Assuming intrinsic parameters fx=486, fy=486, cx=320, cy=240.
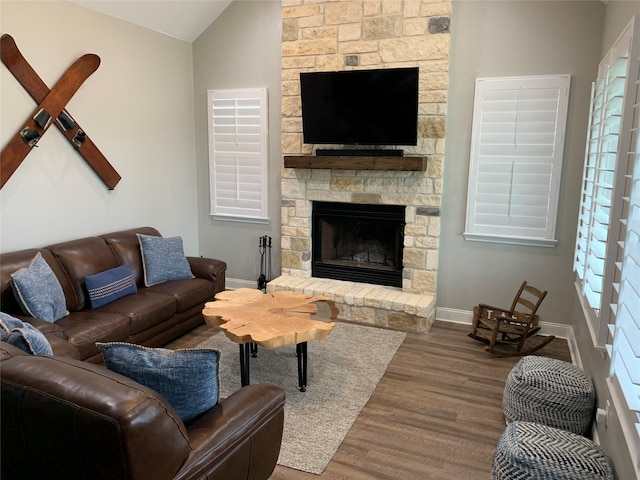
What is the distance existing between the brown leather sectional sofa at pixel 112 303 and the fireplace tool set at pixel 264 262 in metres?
0.76

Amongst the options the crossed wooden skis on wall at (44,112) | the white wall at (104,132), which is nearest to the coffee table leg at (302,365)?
the white wall at (104,132)

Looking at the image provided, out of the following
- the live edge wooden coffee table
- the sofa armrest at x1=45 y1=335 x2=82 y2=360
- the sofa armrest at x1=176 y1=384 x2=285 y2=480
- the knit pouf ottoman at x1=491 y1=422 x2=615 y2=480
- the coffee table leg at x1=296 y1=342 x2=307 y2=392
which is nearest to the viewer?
the sofa armrest at x1=176 y1=384 x2=285 y2=480

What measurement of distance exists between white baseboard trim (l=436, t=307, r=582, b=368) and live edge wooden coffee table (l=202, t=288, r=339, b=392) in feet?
5.04

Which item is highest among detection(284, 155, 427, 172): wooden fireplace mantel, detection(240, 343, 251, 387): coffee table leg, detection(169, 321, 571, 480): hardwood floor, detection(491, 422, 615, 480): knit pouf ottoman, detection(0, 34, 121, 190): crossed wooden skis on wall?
detection(0, 34, 121, 190): crossed wooden skis on wall

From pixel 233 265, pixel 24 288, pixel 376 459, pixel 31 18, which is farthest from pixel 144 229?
pixel 376 459

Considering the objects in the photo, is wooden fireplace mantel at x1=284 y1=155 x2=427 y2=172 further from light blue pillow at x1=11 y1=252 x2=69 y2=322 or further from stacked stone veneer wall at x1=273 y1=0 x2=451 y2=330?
light blue pillow at x1=11 y1=252 x2=69 y2=322

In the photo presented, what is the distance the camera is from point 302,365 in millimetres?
3318

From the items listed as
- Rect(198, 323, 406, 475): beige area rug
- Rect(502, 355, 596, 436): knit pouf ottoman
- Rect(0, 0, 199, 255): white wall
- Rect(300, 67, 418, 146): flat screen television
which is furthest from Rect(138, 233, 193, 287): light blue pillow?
Rect(502, 355, 596, 436): knit pouf ottoman

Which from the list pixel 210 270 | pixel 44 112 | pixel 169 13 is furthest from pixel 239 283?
pixel 169 13

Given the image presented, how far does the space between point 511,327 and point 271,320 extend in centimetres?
215

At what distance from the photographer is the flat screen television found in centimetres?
423

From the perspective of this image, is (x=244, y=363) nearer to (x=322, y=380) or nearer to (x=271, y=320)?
(x=271, y=320)

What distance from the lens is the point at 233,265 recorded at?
5.69m

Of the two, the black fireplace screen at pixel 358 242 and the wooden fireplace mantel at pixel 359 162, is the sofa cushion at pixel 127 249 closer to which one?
the wooden fireplace mantel at pixel 359 162
